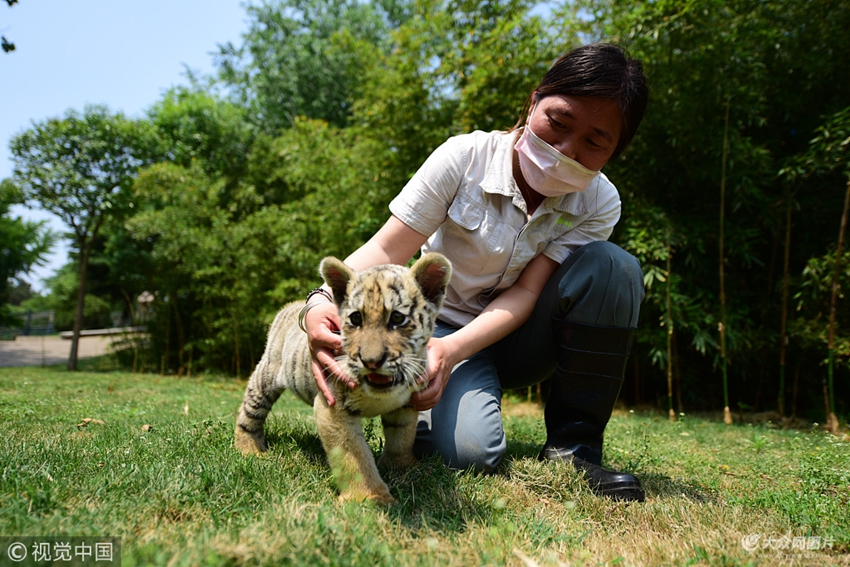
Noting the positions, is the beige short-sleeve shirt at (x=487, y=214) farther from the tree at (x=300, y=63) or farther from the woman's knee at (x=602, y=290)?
the tree at (x=300, y=63)

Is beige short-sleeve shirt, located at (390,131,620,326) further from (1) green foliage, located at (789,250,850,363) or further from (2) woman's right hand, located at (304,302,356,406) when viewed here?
(1) green foliage, located at (789,250,850,363)

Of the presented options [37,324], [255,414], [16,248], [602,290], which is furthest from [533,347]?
[37,324]

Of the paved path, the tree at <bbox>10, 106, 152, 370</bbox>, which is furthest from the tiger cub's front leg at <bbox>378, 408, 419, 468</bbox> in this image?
the paved path

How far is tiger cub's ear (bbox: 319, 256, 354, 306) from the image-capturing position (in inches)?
97.8

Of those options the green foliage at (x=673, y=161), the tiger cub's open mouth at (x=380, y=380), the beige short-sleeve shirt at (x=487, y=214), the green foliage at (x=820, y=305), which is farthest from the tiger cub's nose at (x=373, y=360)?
the green foliage at (x=820, y=305)

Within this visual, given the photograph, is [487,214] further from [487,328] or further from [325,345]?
[325,345]

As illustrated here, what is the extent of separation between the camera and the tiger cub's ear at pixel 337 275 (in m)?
2.48

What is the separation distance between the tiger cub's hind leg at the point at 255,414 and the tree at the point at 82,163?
35.5 feet

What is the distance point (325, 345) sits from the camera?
8.49 ft

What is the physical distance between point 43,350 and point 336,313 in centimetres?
1558

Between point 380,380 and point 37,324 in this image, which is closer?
point 380,380

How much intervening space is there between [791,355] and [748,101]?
10.7 ft

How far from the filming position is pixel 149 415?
451 cm

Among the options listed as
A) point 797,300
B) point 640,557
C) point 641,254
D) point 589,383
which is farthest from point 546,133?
point 797,300
